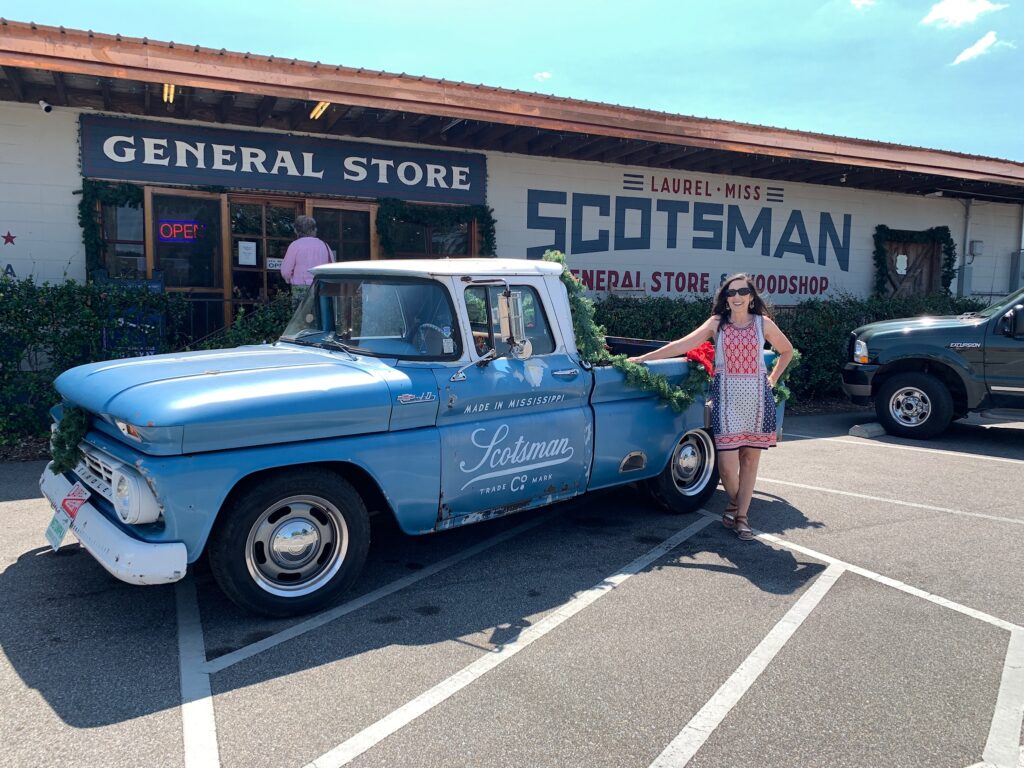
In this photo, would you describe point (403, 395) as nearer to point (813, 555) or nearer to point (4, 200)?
point (813, 555)

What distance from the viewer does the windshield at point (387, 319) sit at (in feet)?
15.4

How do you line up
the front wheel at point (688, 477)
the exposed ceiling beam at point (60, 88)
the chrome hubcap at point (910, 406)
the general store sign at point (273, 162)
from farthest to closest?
the chrome hubcap at point (910, 406)
the general store sign at point (273, 162)
the exposed ceiling beam at point (60, 88)
the front wheel at point (688, 477)

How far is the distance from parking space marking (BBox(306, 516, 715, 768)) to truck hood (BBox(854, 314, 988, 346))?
5972mm

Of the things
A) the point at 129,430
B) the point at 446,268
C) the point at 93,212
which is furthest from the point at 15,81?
the point at 129,430

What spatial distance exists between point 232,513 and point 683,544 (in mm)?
2976

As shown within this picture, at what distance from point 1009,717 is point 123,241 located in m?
9.57

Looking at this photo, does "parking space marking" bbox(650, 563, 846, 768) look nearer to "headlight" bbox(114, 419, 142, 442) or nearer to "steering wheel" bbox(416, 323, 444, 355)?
"steering wheel" bbox(416, 323, 444, 355)

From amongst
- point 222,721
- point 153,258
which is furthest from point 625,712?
point 153,258

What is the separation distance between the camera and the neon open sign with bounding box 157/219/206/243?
9.73 m

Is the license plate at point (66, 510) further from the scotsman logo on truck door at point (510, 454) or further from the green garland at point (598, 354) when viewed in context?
the green garland at point (598, 354)

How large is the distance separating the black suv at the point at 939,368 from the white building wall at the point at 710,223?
3916mm

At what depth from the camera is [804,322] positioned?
1189 cm

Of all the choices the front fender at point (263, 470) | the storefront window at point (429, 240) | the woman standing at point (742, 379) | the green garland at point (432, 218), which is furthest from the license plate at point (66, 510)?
the storefront window at point (429, 240)

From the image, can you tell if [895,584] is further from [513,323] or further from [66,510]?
[66,510]
